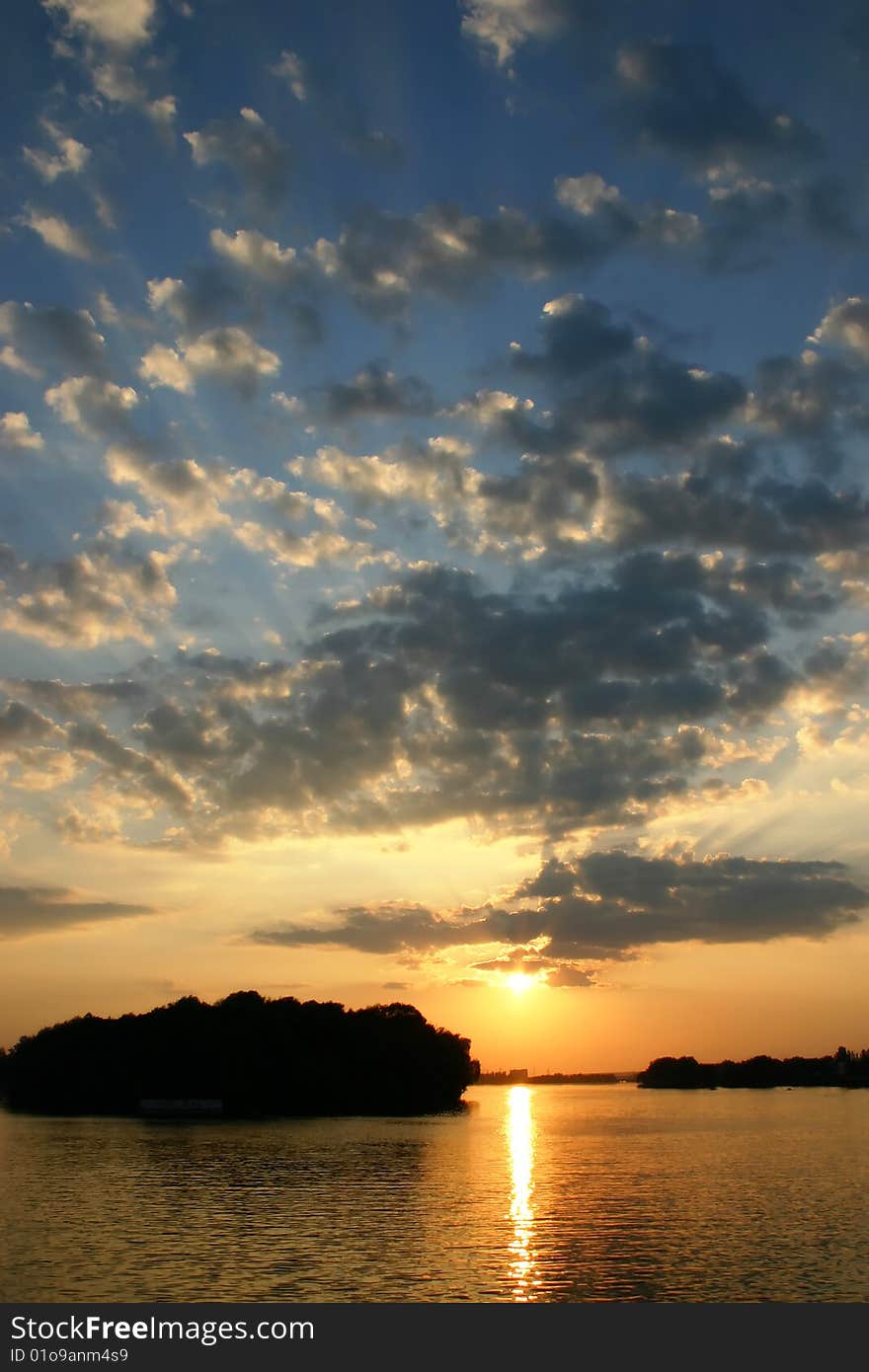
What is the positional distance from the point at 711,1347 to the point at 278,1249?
26557 mm

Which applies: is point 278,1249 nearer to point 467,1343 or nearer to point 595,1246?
point 595,1246

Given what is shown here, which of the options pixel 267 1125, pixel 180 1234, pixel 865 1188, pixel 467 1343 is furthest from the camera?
pixel 267 1125

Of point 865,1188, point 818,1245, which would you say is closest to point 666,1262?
point 818,1245

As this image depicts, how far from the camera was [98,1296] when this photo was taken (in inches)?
1801

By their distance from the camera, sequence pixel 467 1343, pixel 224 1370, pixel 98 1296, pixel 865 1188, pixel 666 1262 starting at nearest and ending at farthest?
1. pixel 224 1370
2. pixel 467 1343
3. pixel 98 1296
4. pixel 666 1262
5. pixel 865 1188

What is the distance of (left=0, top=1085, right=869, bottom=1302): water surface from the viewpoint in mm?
48906

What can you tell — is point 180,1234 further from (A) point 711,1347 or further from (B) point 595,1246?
(A) point 711,1347

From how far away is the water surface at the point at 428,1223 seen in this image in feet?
160

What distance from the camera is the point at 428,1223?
67.6 metres

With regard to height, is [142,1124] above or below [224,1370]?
below

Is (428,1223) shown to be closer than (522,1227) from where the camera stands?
No

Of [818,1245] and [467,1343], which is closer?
[467,1343]

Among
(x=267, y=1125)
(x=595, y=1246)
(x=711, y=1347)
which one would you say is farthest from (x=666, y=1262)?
(x=267, y=1125)

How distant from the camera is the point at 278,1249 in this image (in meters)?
57.8
